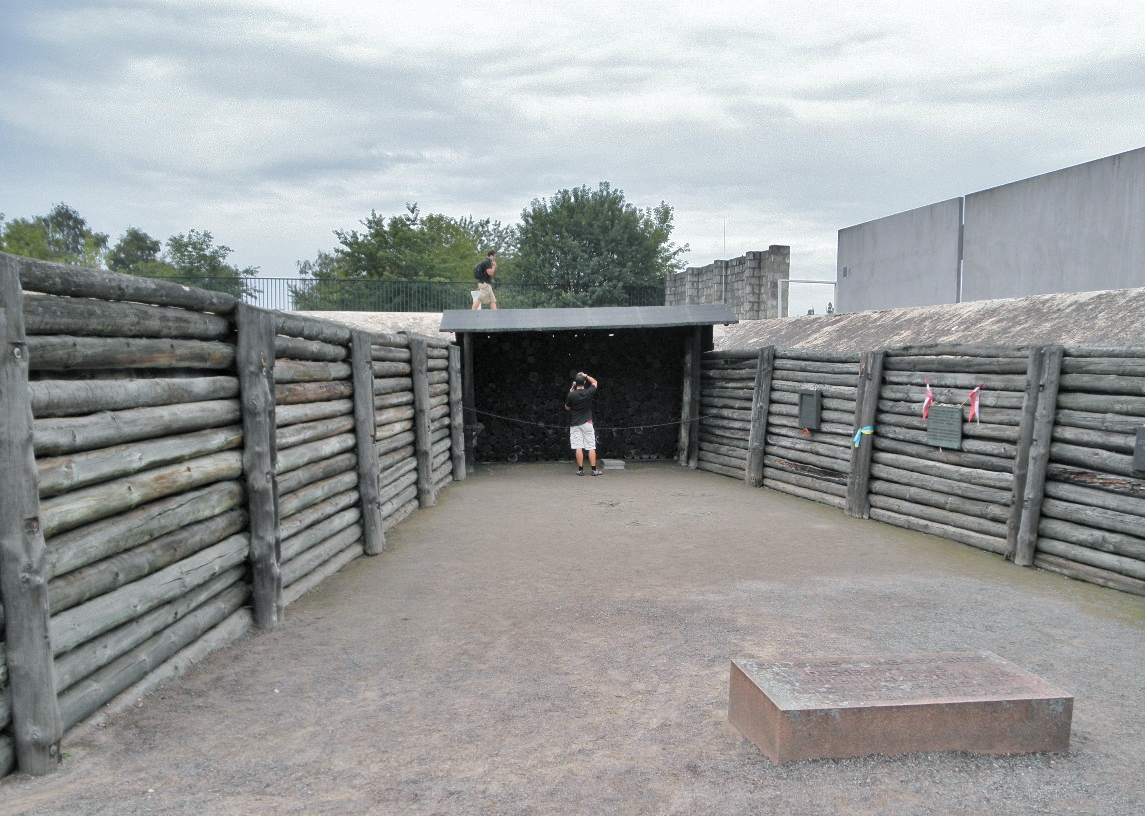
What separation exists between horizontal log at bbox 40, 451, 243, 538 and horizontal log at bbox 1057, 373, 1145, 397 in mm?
6915

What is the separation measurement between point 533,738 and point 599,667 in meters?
1.04

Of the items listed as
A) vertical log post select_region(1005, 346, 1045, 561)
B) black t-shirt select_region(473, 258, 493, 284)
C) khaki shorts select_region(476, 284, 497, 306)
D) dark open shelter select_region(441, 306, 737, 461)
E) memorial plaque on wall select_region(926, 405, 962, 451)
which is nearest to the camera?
vertical log post select_region(1005, 346, 1045, 561)

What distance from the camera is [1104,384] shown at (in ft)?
23.6

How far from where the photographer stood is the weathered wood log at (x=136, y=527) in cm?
385

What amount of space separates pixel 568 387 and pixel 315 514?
31.0 ft

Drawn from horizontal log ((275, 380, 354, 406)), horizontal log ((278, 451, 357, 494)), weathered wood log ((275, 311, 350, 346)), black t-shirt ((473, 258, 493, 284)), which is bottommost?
horizontal log ((278, 451, 357, 494))

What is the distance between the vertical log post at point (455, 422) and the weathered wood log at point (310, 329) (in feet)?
17.6

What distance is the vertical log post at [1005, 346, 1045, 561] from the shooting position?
7801 millimetres

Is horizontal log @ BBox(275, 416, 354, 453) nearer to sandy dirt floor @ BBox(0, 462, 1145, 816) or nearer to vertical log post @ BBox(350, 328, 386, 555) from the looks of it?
vertical log post @ BBox(350, 328, 386, 555)

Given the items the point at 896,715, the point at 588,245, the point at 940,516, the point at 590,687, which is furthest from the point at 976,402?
the point at 588,245

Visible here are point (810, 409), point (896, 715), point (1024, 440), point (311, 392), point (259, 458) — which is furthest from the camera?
point (810, 409)

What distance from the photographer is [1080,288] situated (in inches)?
490

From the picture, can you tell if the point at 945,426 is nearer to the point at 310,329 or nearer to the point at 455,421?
the point at 310,329

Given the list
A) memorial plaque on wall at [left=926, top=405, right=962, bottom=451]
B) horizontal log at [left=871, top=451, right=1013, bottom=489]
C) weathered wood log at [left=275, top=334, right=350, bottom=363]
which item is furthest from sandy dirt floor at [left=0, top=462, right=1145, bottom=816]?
weathered wood log at [left=275, top=334, right=350, bottom=363]
